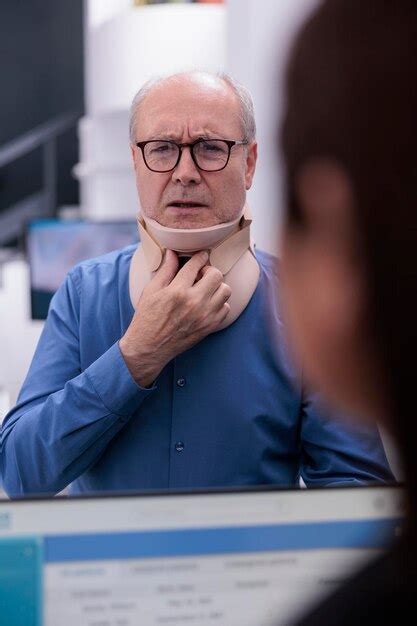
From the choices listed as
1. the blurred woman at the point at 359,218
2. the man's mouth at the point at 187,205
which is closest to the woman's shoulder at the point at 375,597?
the blurred woman at the point at 359,218

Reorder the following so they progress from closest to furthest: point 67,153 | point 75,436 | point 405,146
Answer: point 405,146
point 75,436
point 67,153

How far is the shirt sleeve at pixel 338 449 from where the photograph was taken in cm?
133

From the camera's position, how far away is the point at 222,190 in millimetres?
1438

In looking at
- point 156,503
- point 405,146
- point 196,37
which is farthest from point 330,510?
point 196,37

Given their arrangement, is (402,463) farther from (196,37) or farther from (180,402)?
(196,37)

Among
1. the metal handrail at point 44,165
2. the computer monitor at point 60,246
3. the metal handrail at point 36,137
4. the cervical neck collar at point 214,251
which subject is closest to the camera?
the cervical neck collar at point 214,251

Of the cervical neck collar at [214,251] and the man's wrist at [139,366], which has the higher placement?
the cervical neck collar at [214,251]

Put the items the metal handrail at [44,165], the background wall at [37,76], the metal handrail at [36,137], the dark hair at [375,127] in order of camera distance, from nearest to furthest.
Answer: the dark hair at [375,127] < the metal handrail at [36,137] < the metal handrail at [44,165] < the background wall at [37,76]

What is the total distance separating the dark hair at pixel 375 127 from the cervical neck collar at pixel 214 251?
945 millimetres

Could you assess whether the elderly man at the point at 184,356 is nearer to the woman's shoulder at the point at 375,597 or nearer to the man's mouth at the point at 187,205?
the man's mouth at the point at 187,205

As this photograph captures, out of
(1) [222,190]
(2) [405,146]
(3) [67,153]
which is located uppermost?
(2) [405,146]

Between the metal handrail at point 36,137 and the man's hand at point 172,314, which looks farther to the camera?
the metal handrail at point 36,137

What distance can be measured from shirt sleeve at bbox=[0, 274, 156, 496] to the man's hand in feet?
A: 0.10

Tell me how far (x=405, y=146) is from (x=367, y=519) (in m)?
0.32
